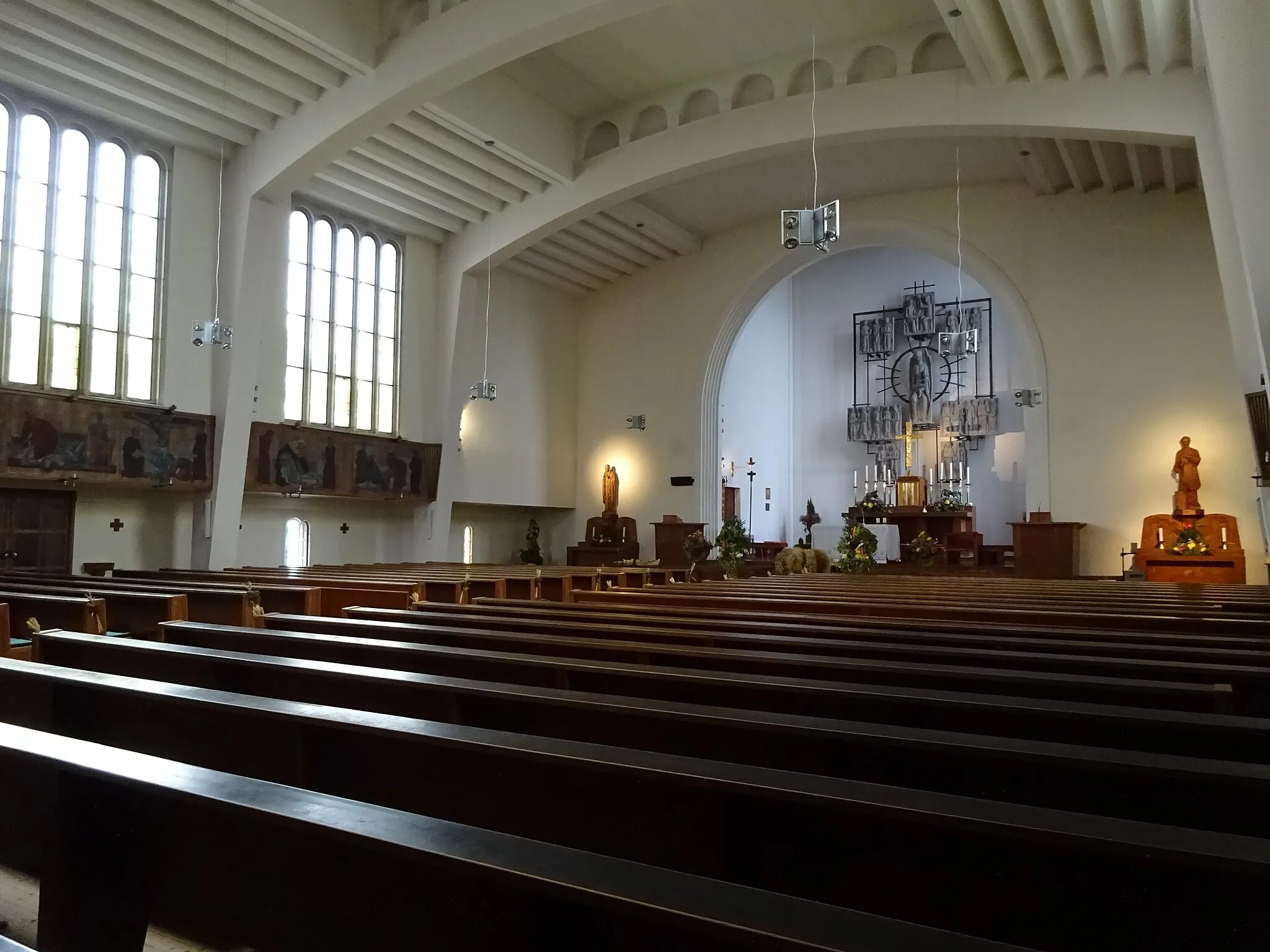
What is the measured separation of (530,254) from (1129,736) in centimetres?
1538

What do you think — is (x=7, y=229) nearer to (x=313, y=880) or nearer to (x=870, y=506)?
(x=313, y=880)

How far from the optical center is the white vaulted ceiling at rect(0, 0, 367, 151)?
29.6 ft

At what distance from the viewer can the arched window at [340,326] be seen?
1331cm

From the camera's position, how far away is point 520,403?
1684 cm

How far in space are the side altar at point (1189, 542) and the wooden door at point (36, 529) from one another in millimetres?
13220

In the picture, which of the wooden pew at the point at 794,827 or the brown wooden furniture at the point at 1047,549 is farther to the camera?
the brown wooden furniture at the point at 1047,549

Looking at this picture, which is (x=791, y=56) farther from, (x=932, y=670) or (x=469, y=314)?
(x=932, y=670)

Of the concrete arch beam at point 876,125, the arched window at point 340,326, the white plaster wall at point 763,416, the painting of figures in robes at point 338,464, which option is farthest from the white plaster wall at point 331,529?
the white plaster wall at point 763,416

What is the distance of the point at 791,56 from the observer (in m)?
11.8

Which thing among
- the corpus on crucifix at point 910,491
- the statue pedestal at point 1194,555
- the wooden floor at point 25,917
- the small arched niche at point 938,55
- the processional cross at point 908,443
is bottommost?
the wooden floor at point 25,917

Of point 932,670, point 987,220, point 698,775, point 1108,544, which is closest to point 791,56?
point 987,220

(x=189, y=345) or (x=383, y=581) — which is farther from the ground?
(x=189, y=345)

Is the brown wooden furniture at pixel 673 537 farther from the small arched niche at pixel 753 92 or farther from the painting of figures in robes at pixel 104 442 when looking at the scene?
the painting of figures in robes at pixel 104 442

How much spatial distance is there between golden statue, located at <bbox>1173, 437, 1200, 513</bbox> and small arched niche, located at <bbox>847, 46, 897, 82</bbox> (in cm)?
631
